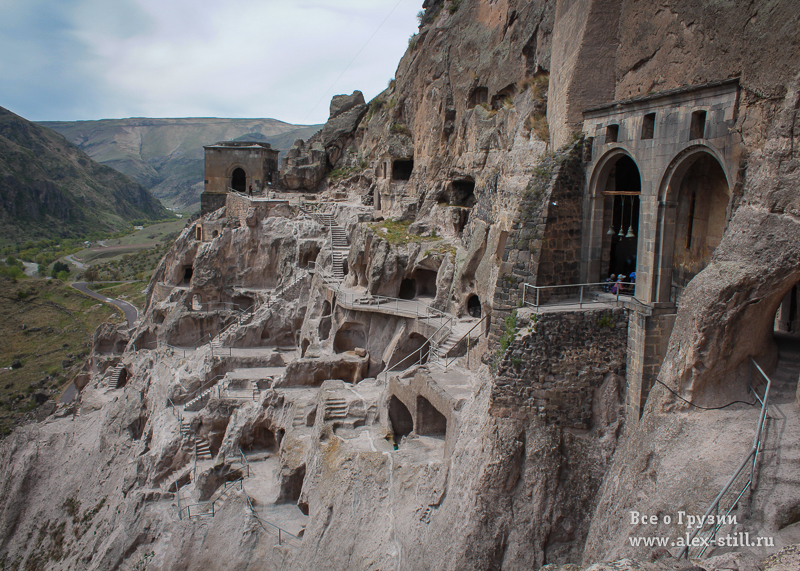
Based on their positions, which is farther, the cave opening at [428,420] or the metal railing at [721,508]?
the cave opening at [428,420]

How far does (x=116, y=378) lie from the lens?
35031 millimetres

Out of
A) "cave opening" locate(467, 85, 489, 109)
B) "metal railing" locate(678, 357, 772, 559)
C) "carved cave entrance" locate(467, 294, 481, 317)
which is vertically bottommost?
"metal railing" locate(678, 357, 772, 559)

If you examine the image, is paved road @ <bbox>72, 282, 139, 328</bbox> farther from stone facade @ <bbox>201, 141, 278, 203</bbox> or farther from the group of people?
the group of people

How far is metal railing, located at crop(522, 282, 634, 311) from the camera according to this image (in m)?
12.5

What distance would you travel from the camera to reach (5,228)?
96750 millimetres

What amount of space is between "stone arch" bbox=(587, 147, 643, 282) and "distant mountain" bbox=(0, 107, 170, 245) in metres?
107

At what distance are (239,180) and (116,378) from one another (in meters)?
19.9

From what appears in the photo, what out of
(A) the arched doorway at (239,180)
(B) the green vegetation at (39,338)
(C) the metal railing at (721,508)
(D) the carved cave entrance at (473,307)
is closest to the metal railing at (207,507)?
(D) the carved cave entrance at (473,307)

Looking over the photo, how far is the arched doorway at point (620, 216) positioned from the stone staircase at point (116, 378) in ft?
101

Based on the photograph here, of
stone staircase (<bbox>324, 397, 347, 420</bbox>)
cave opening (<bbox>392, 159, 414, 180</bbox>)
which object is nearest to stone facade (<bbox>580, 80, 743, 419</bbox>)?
stone staircase (<bbox>324, 397, 347, 420</bbox>)

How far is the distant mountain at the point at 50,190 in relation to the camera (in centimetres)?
9850

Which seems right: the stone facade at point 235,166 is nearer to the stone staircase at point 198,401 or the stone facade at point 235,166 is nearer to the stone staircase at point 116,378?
the stone staircase at point 116,378

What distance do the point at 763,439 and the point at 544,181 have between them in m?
6.95

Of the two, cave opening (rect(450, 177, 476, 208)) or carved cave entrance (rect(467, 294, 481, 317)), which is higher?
cave opening (rect(450, 177, 476, 208))
